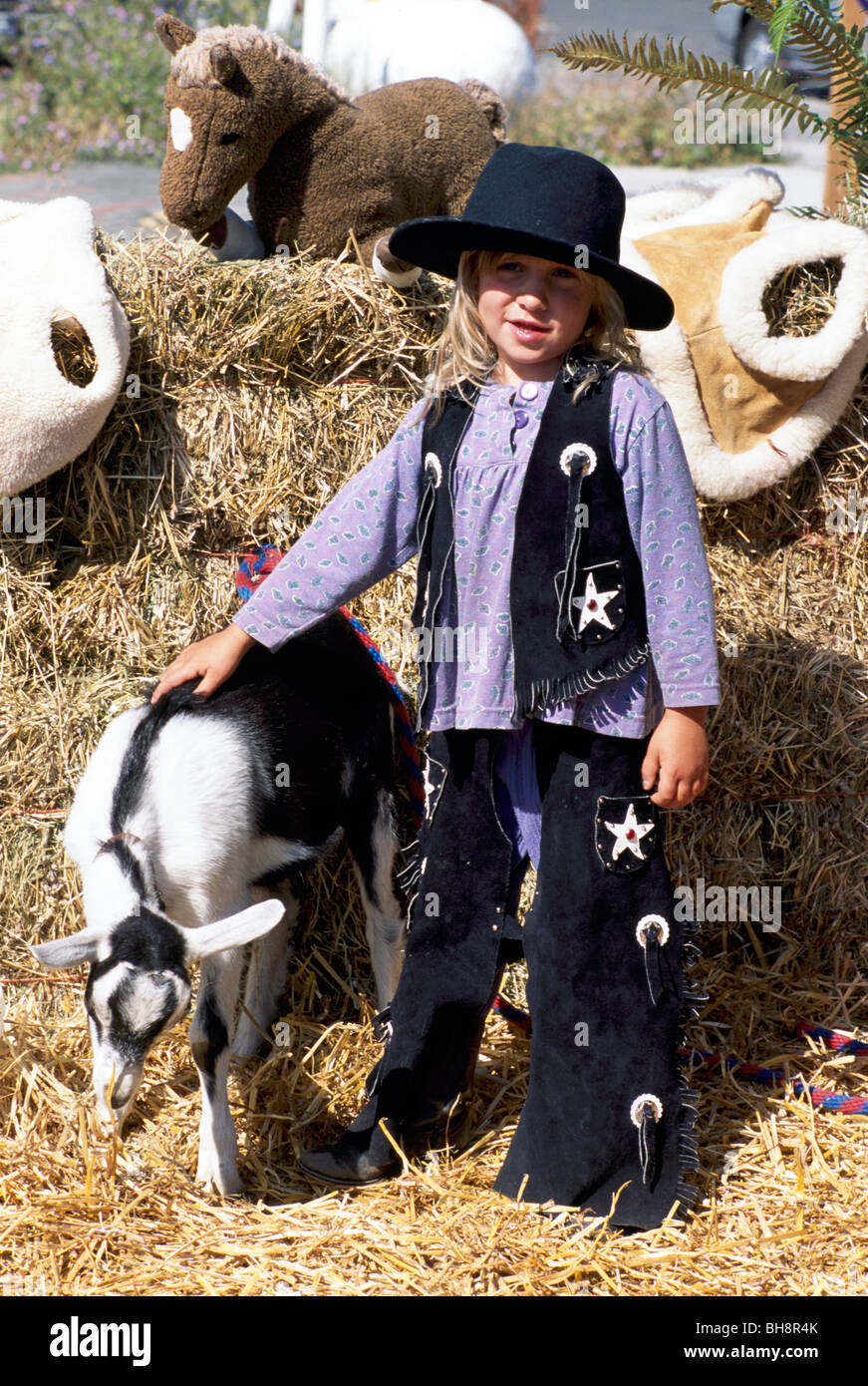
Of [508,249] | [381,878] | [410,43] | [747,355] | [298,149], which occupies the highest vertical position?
[410,43]

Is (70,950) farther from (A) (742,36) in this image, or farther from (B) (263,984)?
(A) (742,36)

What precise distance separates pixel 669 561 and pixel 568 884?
78 centimetres

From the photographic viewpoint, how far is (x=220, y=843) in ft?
10.3

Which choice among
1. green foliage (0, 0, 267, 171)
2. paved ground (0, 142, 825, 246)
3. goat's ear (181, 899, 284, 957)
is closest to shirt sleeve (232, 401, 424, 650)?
goat's ear (181, 899, 284, 957)

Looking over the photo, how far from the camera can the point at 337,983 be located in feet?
13.0

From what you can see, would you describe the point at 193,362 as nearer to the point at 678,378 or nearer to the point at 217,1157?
the point at 678,378

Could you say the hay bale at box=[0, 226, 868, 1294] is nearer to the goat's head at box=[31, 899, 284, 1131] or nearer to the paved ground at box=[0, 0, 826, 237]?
the goat's head at box=[31, 899, 284, 1131]

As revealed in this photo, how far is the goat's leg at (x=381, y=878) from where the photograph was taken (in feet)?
12.0

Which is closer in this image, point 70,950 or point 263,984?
point 70,950

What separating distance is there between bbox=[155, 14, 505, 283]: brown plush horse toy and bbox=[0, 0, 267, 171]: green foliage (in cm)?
956

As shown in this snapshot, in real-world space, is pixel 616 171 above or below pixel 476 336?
above

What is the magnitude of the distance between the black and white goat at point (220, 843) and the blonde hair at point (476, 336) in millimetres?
910

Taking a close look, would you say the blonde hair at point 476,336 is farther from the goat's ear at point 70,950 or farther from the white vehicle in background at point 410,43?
the white vehicle in background at point 410,43

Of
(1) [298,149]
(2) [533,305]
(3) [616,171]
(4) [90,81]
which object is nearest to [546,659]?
(2) [533,305]
